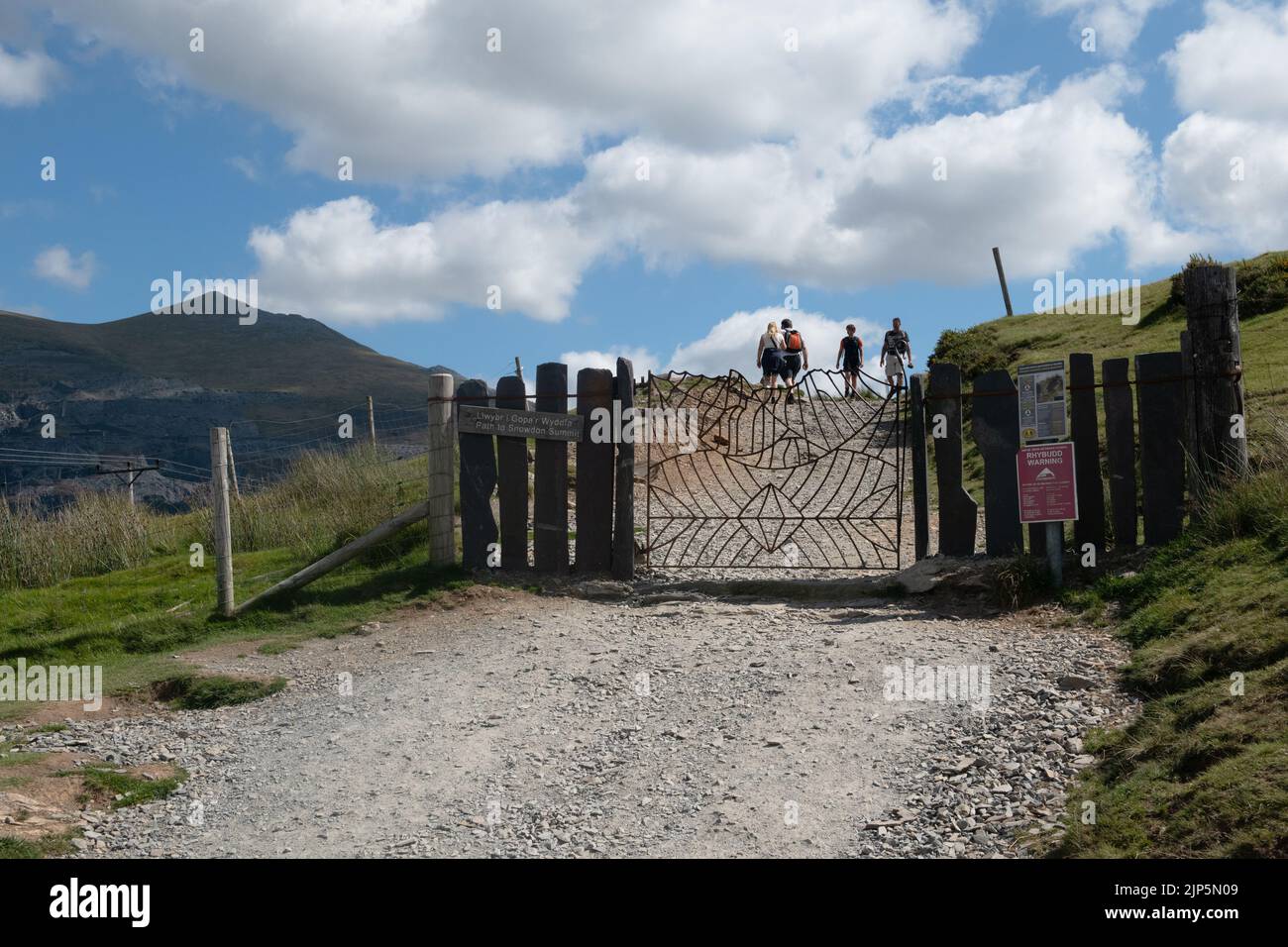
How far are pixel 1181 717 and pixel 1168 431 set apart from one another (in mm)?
4766

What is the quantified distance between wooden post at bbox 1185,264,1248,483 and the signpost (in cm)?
127

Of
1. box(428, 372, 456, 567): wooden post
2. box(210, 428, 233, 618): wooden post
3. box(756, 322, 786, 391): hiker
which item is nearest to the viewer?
box(210, 428, 233, 618): wooden post

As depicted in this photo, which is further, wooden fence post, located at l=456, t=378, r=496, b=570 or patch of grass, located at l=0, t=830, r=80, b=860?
wooden fence post, located at l=456, t=378, r=496, b=570

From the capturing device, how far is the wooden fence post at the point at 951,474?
1072 cm

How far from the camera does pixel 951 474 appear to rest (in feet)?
35.4

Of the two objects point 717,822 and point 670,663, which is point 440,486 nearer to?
point 670,663

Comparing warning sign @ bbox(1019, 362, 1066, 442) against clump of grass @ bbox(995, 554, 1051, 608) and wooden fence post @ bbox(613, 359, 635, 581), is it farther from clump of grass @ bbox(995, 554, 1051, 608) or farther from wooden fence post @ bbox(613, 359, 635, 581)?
wooden fence post @ bbox(613, 359, 635, 581)

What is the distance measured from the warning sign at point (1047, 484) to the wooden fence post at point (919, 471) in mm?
1061

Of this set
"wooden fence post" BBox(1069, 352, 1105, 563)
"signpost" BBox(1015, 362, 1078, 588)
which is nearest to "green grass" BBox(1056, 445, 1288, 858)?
"signpost" BBox(1015, 362, 1078, 588)

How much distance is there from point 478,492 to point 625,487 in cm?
164

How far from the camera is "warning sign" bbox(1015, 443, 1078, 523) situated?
31.8ft

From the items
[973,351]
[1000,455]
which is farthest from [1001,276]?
[1000,455]

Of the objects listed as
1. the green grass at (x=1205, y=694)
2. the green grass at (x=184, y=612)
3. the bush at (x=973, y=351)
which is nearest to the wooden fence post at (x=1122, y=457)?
the green grass at (x=1205, y=694)

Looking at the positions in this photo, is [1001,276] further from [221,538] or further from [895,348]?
[221,538]
